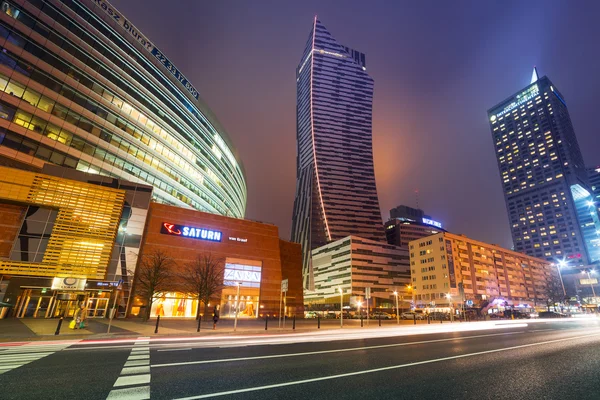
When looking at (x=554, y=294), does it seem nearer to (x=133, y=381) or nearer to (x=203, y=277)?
(x=203, y=277)

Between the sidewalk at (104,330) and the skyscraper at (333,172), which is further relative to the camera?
the skyscraper at (333,172)

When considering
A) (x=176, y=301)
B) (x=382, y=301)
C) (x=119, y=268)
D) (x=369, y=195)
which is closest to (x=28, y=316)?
(x=119, y=268)

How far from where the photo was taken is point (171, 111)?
5697 centimetres

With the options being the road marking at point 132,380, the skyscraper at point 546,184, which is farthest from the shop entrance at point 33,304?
the skyscraper at point 546,184

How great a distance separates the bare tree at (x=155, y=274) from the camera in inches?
1264

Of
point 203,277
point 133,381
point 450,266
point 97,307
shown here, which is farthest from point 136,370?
point 450,266

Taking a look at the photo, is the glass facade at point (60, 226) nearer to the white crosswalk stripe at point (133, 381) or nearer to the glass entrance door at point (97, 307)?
the glass entrance door at point (97, 307)

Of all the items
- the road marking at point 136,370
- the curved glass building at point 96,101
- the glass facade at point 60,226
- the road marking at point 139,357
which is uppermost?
the curved glass building at point 96,101

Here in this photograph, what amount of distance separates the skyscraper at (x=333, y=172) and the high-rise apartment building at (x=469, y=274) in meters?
51.4

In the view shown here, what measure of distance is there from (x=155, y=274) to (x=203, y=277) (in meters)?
5.77

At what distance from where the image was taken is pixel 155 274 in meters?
31.7

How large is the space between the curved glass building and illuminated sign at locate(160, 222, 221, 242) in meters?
13.4

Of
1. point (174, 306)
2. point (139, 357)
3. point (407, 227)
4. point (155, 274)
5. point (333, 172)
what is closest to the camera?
point (139, 357)

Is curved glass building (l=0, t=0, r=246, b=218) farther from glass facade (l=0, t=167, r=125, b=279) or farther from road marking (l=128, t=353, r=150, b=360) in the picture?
road marking (l=128, t=353, r=150, b=360)
